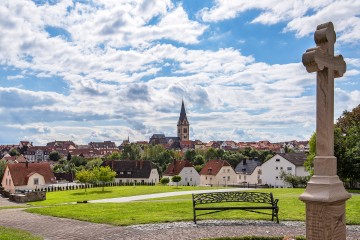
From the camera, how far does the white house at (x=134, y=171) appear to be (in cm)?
7138

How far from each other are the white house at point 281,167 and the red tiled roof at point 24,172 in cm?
3306

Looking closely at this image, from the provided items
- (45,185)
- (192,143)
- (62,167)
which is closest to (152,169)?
(45,185)

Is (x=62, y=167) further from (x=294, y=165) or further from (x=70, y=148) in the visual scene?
(x=70, y=148)

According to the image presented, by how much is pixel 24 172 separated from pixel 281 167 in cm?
3739

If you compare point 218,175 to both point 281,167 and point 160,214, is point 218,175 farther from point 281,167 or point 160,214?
point 160,214

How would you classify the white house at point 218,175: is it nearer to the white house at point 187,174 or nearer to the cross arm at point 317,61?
the white house at point 187,174

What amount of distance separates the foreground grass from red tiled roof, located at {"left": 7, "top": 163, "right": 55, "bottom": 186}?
37.6 metres

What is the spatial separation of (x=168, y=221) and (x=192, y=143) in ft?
596

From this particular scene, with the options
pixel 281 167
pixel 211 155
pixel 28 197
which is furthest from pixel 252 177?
pixel 28 197

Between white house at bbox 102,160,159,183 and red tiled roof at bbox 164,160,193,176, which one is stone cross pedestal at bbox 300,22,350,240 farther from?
white house at bbox 102,160,159,183

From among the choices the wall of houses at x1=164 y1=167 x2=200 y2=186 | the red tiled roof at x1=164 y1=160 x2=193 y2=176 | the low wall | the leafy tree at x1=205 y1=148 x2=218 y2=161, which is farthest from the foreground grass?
the leafy tree at x1=205 y1=148 x2=218 y2=161

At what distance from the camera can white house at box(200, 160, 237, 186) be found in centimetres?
7006

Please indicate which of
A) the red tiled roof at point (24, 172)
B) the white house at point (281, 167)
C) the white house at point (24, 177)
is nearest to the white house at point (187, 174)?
the white house at point (281, 167)

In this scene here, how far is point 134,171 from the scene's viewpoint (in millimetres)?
72250
